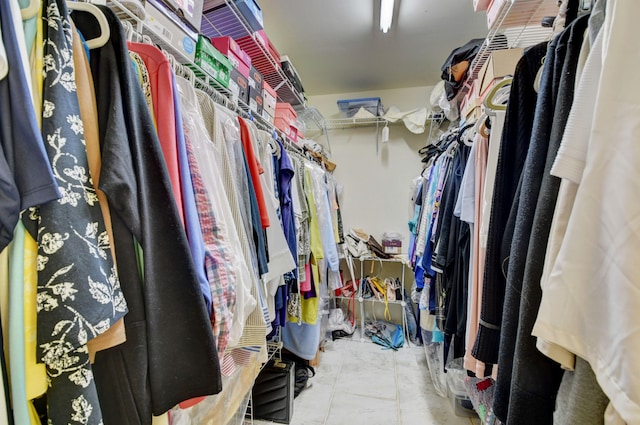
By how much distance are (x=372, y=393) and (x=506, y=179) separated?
1.72 m

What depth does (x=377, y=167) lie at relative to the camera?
2883 mm

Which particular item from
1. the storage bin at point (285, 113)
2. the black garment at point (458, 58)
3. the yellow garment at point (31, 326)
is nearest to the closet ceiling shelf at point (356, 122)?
the black garment at point (458, 58)

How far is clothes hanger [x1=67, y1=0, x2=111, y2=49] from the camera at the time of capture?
1.52ft

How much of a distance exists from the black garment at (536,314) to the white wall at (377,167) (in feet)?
7.98

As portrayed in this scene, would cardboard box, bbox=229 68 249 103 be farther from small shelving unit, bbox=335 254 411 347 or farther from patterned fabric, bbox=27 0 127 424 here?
small shelving unit, bbox=335 254 411 347

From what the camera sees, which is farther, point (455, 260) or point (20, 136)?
point (455, 260)

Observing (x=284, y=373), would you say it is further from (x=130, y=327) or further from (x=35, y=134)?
(x=35, y=134)

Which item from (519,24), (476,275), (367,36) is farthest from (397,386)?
(367,36)

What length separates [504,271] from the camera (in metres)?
0.59

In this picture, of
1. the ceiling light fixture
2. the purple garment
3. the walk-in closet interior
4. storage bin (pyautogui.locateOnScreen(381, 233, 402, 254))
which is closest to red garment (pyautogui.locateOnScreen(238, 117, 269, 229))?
the walk-in closet interior

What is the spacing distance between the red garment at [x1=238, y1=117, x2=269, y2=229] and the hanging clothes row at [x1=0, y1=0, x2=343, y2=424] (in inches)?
8.3

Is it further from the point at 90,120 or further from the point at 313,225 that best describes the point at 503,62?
the point at 90,120

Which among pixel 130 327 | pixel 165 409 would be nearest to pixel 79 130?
pixel 130 327

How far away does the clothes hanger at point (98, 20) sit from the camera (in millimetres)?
464
